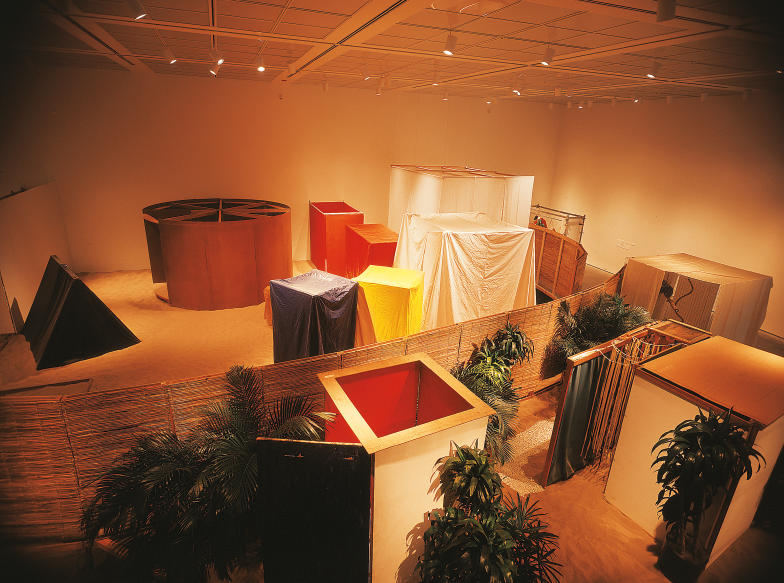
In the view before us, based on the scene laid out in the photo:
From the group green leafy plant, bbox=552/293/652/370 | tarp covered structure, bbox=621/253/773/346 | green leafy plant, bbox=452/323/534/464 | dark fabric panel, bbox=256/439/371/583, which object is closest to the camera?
dark fabric panel, bbox=256/439/371/583

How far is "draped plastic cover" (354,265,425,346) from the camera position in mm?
4672

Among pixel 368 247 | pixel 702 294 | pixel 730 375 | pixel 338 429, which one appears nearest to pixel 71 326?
pixel 338 429

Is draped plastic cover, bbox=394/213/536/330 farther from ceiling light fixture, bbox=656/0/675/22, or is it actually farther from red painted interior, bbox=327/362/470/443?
ceiling light fixture, bbox=656/0/675/22

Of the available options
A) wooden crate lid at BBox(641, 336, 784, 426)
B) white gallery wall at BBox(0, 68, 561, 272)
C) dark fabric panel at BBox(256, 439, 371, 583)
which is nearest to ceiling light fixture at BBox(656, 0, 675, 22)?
wooden crate lid at BBox(641, 336, 784, 426)

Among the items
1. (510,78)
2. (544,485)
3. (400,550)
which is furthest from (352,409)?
(510,78)

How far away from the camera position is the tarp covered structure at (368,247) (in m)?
6.54

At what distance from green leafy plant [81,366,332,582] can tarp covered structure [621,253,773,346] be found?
5467mm

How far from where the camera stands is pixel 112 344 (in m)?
4.73

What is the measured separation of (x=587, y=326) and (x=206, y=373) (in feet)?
16.0

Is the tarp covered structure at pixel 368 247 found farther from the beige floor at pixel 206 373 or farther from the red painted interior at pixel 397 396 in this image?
the red painted interior at pixel 397 396

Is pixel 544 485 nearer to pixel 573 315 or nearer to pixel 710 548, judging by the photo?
pixel 710 548

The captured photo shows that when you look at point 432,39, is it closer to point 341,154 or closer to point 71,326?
point 71,326

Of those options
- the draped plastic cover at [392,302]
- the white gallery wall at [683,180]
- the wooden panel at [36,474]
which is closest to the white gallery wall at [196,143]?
the white gallery wall at [683,180]

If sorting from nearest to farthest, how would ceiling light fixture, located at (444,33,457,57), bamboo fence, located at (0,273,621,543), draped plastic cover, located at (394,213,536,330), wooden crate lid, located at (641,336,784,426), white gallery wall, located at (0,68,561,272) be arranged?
1. bamboo fence, located at (0,273,621,543)
2. wooden crate lid, located at (641,336,784,426)
3. ceiling light fixture, located at (444,33,457,57)
4. draped plastic cover, located at (394,213,536,330)
5. white gallery wall, located at (0,68,561,272)
